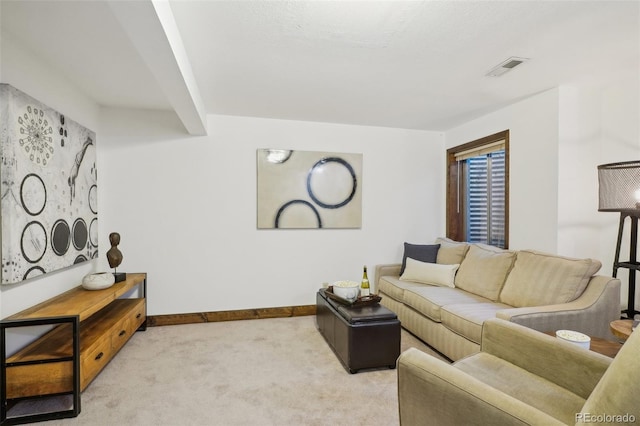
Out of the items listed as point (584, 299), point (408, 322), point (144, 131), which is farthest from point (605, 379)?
point (144, 131)

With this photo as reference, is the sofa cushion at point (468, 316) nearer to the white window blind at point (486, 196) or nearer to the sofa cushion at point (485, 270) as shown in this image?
the sofa cushion at point (485, 270)

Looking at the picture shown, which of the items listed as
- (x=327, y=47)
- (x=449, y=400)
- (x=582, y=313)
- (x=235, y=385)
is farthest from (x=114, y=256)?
(x=582, y=313)

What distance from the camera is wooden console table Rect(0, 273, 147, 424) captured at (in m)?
1.92

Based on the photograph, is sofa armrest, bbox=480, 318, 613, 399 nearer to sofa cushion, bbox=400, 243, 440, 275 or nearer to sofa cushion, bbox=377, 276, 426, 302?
sofa cushion, bbox=377, 276, 426, 302

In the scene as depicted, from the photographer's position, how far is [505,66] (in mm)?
2457

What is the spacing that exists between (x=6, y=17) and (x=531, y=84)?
3.85 meters

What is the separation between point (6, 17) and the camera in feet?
6.10

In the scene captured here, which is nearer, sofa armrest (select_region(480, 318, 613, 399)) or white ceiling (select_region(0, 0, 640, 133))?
sofa armrest (select_region(480, 318, 613, 399))

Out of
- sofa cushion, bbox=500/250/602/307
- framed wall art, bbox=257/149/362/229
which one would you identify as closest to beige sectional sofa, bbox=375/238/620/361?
sofa cushion, bbox=500/250/602/307

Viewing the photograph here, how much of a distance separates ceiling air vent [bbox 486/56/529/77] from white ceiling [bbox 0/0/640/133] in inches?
2.5

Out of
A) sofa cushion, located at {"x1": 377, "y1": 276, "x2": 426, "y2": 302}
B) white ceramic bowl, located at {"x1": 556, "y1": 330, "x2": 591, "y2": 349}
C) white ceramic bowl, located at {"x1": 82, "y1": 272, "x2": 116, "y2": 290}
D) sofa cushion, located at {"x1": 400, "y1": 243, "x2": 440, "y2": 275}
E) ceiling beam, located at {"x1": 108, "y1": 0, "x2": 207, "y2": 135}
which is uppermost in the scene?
ceiling beam, located at {"x1": 108, "y1": 0, "x2": 207, "y2": 135}

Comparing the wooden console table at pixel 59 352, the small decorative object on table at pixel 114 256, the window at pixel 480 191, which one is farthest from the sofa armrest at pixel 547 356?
the small decorative object on table at pixel 114 256

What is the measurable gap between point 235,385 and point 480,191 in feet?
11.9

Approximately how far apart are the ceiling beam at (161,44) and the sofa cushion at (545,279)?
3021 millimetres
